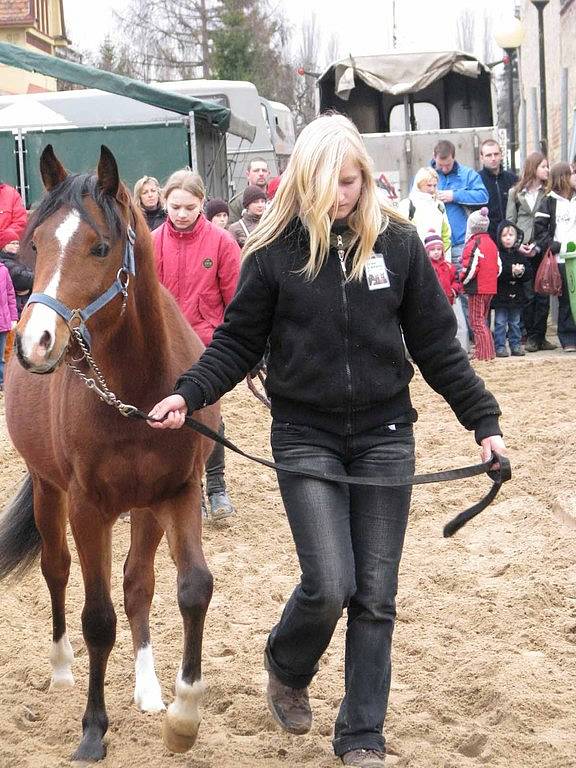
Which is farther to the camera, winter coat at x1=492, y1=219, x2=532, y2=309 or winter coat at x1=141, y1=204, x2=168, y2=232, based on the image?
winter coat at x1=492, y1=219, x2=532, y2=309


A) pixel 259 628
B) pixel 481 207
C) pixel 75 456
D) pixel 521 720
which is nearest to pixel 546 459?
pixel 259 628

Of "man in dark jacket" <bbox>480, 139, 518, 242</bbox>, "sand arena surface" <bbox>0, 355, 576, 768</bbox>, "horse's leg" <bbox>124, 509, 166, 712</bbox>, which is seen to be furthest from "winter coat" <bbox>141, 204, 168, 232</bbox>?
"horse's leg" <bbox>124, 509, 166, 712</bbox>

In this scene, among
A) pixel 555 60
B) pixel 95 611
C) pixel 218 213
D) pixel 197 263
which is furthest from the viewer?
pixel 555 60

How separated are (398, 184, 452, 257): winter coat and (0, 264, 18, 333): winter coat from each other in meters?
4.06

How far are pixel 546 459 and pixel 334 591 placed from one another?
4786mm

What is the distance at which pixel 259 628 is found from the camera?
5090 millimetres

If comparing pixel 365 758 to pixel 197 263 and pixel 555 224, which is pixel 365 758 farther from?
pixel 555 224

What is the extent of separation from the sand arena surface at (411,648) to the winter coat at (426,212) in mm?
4533

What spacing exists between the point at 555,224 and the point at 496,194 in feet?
3.65

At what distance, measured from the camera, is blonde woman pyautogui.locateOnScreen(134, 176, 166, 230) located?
945cm

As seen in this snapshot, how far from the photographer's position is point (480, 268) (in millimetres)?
12133

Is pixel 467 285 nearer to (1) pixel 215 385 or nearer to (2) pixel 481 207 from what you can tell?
(2) pixel 481 207

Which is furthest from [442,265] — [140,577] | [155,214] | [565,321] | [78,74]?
[140,577]

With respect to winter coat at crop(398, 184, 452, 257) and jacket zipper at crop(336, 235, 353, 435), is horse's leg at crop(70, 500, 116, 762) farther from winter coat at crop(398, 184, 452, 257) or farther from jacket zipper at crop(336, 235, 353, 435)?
winter coat at crop(398, 184, 452, 257)
